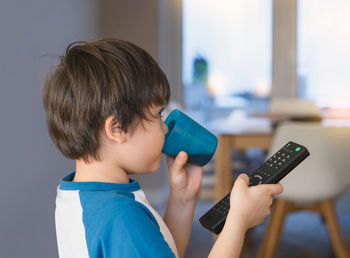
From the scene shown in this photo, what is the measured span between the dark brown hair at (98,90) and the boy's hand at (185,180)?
19 centimetres

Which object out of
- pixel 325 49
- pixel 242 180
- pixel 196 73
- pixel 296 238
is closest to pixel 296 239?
pixel 296 238

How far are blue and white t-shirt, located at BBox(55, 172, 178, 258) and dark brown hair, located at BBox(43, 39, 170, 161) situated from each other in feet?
0.25

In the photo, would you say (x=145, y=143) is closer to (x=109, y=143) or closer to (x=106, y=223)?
(x=109, y=143)

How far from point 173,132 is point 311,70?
348 centimetres

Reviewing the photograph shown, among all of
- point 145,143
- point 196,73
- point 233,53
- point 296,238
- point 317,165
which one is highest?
point 233,53

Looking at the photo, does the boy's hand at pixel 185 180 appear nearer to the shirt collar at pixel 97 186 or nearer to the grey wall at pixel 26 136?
the shirt collar at pixel 97 186

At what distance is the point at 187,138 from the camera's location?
0.77m

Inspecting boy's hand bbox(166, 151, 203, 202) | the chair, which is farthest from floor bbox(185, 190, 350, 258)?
boy's hand bbox(166, 151, 203, 202)

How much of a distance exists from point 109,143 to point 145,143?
62mm

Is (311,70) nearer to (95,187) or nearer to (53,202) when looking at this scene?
(53,202)

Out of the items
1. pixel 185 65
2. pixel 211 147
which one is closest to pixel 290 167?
pixel 211 147

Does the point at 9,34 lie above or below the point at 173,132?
above

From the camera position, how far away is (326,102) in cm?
396

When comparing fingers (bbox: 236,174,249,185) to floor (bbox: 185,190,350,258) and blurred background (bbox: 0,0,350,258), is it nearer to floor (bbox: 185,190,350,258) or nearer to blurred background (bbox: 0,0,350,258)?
blurred background (bbox: 0,0,350,258)
